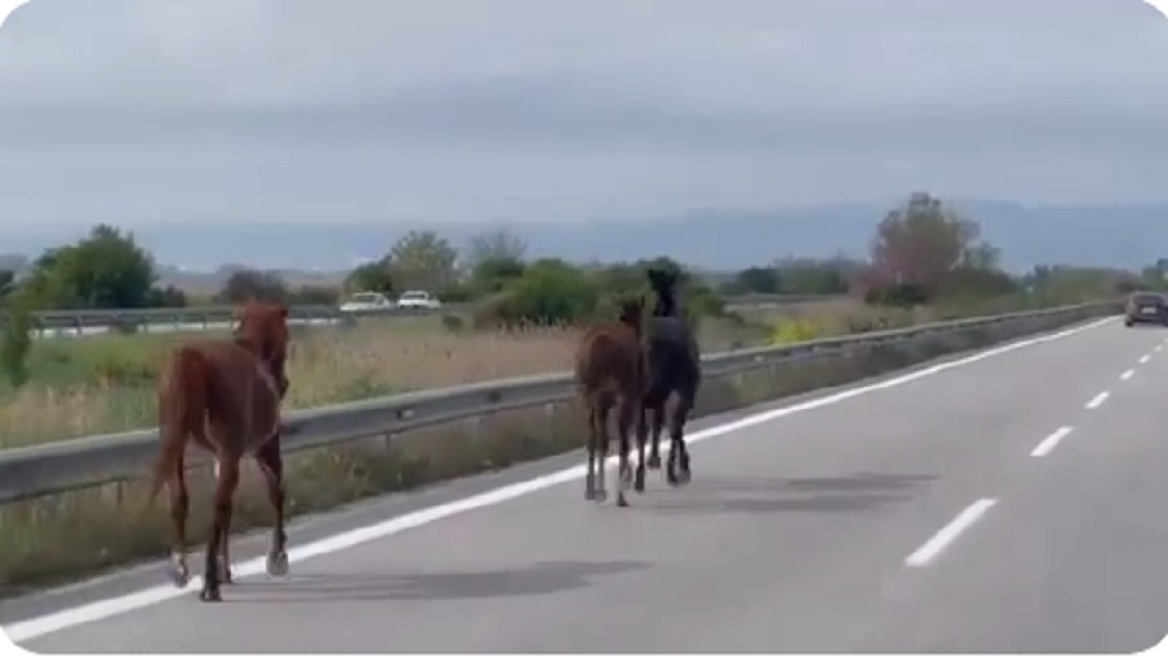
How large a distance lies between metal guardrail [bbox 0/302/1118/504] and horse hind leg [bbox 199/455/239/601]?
0.67m

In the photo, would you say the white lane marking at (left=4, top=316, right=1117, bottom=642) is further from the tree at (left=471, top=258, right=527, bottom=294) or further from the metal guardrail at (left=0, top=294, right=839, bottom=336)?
the tree at (left=471, top=258, right=527, bottom=294)

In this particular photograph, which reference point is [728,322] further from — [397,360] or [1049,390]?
[397,360]

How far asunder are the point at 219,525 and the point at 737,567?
3.02 metres

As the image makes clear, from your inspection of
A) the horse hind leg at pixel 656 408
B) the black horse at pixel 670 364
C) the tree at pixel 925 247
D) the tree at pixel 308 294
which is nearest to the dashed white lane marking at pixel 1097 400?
the tree at pixel 308 294

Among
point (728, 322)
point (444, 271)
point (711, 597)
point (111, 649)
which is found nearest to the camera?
point (111, 649)

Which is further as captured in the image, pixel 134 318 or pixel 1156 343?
pixel 1156 343

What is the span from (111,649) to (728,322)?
35.7 meters

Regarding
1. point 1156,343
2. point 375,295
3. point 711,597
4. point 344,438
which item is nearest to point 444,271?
point 375,295

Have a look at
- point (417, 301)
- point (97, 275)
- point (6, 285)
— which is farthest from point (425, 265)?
point (6, 285)

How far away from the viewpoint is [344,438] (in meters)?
16.4

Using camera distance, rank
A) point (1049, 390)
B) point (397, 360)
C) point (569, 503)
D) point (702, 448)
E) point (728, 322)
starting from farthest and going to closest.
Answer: point (728, 322) → point (1049, 390) → point (397, 360) → point (702, 448) → point (569, 503)

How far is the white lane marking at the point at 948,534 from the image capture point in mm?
12742

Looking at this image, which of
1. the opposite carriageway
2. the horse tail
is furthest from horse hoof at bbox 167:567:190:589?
the horse tail

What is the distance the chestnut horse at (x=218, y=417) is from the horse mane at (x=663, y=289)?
5968 mm
